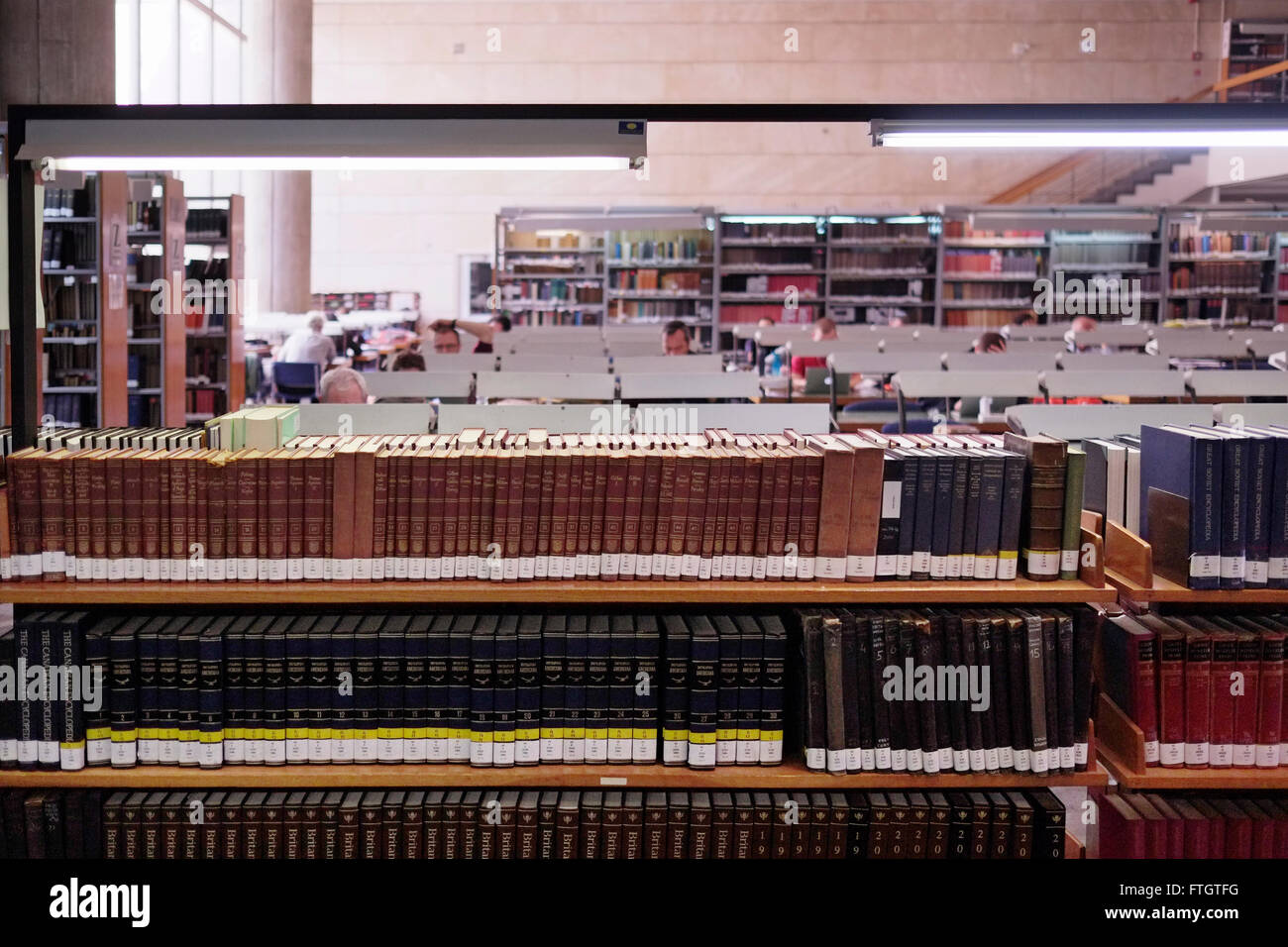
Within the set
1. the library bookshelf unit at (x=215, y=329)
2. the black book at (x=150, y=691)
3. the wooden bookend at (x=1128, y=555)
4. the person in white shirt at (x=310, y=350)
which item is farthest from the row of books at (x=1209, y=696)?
the person in white shirt at (x=310, y=350)

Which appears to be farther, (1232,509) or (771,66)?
(771,66)

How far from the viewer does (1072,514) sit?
8.07ft

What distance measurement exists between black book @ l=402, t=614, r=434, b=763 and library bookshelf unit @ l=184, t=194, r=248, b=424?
7.47 meters

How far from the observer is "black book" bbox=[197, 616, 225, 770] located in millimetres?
2400

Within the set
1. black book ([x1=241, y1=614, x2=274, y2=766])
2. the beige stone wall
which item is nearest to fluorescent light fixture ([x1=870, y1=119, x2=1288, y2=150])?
black book ([x1=241, y1=614, x2=274, y2=766])

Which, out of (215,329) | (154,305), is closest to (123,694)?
(154,305)

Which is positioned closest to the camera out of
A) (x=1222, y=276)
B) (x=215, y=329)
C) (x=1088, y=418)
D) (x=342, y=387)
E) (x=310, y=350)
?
(x=1088, y=418)

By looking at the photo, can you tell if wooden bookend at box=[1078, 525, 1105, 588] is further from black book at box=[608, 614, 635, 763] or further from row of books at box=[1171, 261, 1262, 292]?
row of books at box=[1171, 261, 1262, 292]

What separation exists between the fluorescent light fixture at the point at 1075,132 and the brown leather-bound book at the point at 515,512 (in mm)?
1035

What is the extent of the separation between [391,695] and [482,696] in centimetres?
19

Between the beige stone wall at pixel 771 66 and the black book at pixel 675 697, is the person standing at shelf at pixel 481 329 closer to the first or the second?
the black book at pixel 675 697

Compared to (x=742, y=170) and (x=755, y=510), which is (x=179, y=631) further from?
(x=742, y=170)

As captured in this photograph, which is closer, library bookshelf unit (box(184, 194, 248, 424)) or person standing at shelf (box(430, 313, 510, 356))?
person standing at shelf (box(430, 313, 510, 356))

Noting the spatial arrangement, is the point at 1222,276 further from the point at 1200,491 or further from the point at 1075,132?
the point at 1200,491
